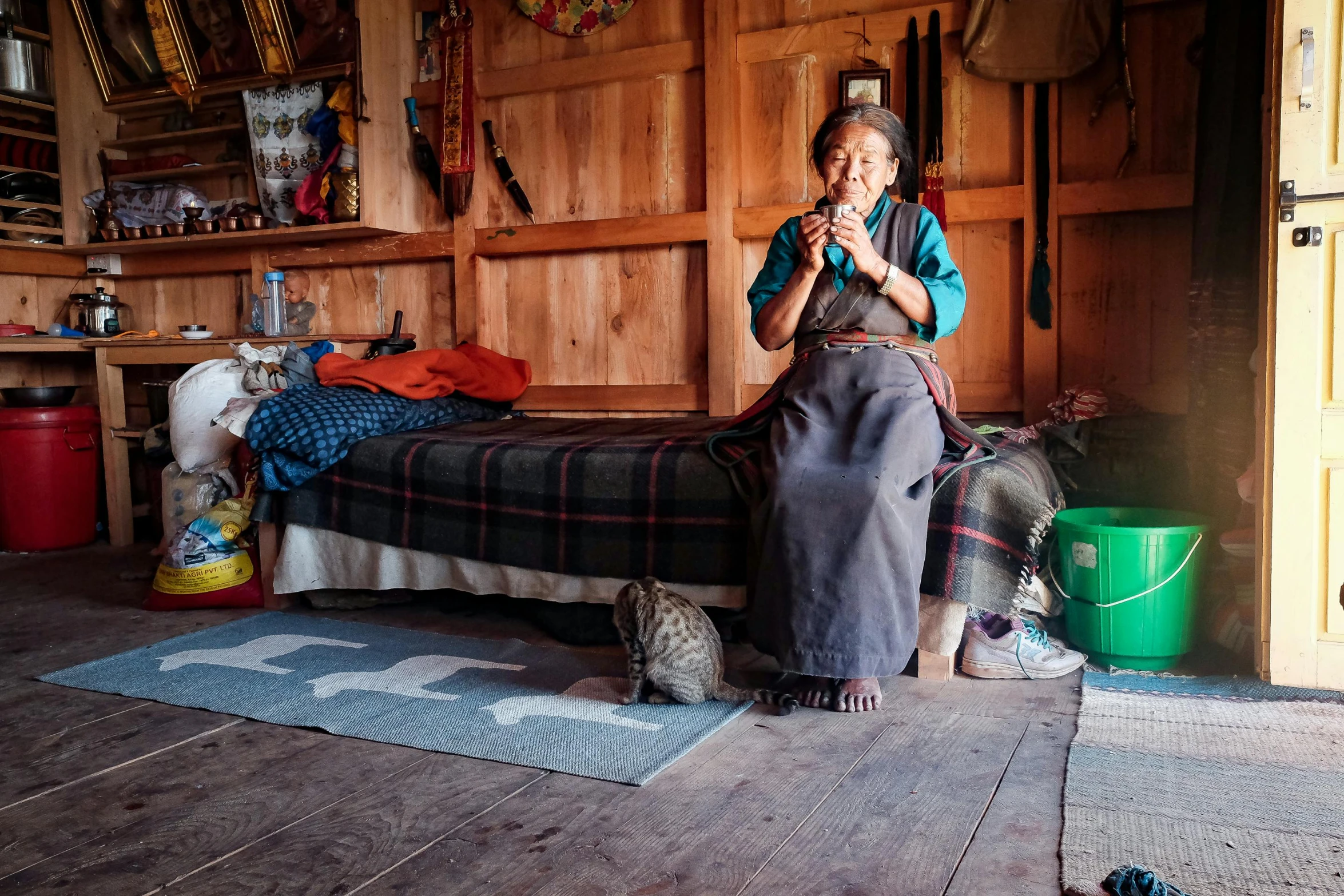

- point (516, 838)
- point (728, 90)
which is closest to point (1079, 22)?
point (728, 90)

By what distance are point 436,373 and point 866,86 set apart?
1.76m

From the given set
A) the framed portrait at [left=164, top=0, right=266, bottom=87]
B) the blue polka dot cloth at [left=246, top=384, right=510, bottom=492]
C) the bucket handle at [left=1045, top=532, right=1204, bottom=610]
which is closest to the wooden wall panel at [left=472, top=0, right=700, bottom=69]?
the framed portrait at [left=164, top=0, right=266, bottom=87]

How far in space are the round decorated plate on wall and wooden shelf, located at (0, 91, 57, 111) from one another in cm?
230

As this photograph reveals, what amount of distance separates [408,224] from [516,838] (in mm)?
3040

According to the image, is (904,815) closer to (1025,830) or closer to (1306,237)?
(1025,830)

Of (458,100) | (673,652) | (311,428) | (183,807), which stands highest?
(458,100)

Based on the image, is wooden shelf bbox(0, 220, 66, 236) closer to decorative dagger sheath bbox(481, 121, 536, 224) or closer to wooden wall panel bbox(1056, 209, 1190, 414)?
decorative dagger sheath bbox(481, 121, 536, 224)

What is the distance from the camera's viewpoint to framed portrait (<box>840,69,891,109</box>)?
129 inches

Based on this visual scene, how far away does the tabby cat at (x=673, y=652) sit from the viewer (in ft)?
7.00

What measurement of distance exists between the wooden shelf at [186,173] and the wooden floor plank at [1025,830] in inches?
160

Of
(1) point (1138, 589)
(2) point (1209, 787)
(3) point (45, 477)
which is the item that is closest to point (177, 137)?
(3) point (45, 477)

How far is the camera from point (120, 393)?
14.3 ft

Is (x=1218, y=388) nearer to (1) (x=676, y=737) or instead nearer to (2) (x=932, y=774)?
(2) (x=932, y=774)

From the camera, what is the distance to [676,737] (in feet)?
6.44
